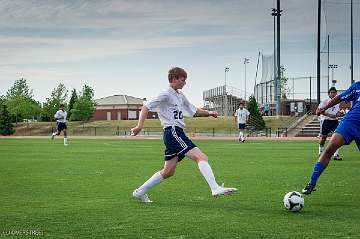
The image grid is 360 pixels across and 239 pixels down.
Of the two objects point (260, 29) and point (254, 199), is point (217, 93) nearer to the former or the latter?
point (260, 29)

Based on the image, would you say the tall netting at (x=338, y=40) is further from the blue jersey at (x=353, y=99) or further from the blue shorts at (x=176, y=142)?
the blue shorts at (x=176, y=142)

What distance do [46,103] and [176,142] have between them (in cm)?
10822

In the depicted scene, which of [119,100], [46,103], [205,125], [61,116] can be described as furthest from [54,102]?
[61,116]

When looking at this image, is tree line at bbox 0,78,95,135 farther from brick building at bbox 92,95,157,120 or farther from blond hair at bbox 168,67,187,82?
blond hair at bbox 168,67,187,82

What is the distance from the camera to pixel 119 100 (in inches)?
5325

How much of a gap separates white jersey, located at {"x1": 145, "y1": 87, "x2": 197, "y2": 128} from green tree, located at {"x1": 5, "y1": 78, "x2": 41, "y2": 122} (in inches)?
3770

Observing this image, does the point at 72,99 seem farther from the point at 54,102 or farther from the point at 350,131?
the point at 350,131

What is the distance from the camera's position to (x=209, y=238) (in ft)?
22.3

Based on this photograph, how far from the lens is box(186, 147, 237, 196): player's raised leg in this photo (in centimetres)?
884

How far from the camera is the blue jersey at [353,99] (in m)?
9.57

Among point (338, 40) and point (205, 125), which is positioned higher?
point (338, 40)

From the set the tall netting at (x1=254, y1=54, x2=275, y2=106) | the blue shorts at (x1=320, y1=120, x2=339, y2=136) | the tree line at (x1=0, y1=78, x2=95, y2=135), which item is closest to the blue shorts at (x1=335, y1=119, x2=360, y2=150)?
the blue shorts at (x1=320, y1=120, x2=339, y2=136)

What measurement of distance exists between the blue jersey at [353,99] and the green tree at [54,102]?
342ft

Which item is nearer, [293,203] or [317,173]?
[293,203]
